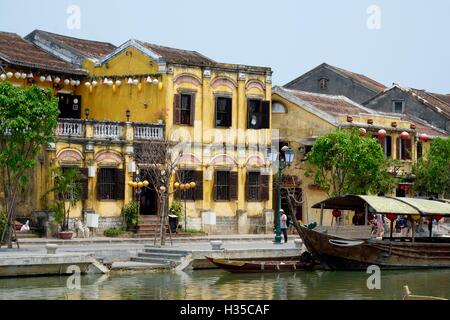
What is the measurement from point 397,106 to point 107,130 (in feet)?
76.3

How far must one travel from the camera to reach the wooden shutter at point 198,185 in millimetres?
44500

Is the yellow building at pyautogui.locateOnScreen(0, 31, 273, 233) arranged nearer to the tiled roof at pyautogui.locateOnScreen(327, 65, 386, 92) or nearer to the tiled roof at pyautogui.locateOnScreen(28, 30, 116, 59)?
the tiled roof at pyautogui.locateOnScreen(28, 30, 116, 59)

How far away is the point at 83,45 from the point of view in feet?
163

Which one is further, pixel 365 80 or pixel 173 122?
pixel 365 80

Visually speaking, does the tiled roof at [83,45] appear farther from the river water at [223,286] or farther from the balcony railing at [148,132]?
the river water at [223,286]

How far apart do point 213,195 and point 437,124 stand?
63.8ft

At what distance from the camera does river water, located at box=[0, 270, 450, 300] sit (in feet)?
89.4

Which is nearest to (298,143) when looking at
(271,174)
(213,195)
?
(271,174)

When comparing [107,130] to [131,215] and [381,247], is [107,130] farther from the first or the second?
[381,247]

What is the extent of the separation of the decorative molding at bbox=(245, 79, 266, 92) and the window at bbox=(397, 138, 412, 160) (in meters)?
10.2

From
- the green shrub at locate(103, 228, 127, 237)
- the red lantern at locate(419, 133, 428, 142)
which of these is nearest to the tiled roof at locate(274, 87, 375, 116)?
the red lantern at locate(419, 133, 428, 142)

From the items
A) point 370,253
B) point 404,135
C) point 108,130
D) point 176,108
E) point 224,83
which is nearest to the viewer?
point 370,253

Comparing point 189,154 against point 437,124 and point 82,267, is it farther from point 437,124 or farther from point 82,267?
point 437,124

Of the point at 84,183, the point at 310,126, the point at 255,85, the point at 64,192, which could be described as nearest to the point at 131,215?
the point at 84,183
